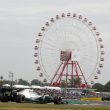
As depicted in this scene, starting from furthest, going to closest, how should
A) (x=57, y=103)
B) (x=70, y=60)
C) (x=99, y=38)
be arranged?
(x=70, y=60)
(x=99, y=38)
(x=57, y=103)

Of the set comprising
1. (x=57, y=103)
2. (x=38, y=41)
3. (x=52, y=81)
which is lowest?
(x=57, y=103)

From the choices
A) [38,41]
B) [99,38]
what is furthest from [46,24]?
[99,38]

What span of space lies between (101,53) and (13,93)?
202 ft

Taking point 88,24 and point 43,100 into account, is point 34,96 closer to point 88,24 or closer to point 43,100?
point 43,100

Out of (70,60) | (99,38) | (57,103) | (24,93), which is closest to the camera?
(57,103)

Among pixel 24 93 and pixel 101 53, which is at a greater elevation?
pixel 101 53

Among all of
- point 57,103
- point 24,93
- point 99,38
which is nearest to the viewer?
point 57,103

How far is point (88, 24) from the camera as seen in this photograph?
125375mm

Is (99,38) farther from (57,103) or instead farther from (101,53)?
(57,103)

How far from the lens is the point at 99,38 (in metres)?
125

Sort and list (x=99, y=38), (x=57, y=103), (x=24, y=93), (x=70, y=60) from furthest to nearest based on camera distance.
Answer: (x=70, y=60) < (x=99, y=38) < (x=24, y=93) < (x=57, y=103)

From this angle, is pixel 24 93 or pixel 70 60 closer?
pixel 24 93

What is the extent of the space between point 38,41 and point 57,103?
209ft

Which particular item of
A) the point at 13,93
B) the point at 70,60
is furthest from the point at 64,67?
the point at 13,93
